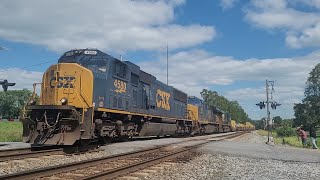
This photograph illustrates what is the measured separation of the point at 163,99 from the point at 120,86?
317 inches

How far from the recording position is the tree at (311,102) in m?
80.1

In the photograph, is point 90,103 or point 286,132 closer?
point 90,103

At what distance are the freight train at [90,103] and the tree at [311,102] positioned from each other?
66.6m

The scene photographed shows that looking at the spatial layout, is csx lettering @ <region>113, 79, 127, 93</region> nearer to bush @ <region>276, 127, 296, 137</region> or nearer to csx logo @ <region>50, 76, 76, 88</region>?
csx logo @ <region>50, 76, 76, 88</region>

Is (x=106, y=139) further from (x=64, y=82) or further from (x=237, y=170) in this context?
(x=237, y=170)

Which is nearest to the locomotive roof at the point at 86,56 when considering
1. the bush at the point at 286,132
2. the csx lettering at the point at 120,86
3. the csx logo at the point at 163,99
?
the csx lettering at the point at 120,86

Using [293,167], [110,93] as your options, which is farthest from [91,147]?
[293,167]

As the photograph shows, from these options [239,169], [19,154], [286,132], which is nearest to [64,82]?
[19,154]

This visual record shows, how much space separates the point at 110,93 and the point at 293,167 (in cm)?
825

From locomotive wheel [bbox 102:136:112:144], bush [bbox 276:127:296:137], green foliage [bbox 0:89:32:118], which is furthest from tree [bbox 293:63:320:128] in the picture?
green foliage [bbox 0:89:32:118]

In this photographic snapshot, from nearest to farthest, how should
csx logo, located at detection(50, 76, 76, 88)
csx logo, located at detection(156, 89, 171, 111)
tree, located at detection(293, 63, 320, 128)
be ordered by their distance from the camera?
csx logo, located at detection(50, 76, 76, 88), csx logo, located at detection(156, 89, 171, 111), tree, located at detection(293, 63, 320, 128)

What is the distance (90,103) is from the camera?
46.9 ft

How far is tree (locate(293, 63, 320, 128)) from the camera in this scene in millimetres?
80125

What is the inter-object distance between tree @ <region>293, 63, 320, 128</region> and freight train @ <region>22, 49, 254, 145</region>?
66588 millimetres
